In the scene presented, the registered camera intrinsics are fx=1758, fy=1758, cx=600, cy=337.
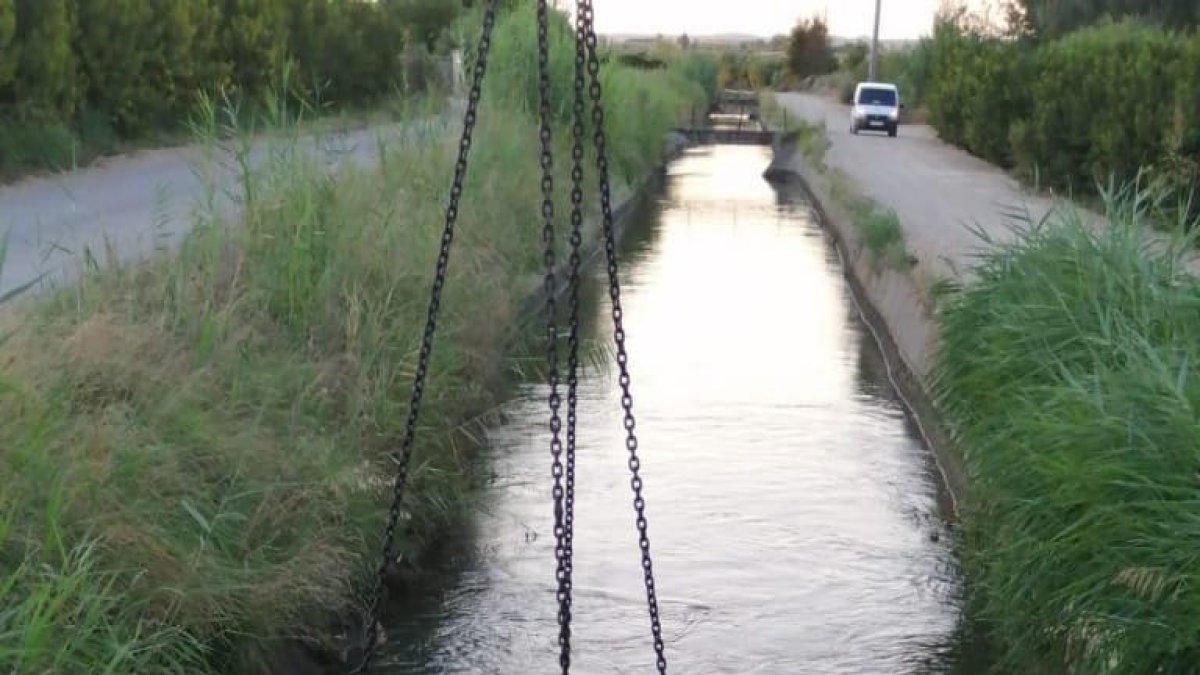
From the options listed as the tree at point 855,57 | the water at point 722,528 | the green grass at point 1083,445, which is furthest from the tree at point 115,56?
the tree at point 855,57

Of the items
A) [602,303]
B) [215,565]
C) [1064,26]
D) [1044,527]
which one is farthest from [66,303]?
[1064,26]

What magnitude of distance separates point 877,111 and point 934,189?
60.7ft

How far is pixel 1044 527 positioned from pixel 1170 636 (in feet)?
3.70

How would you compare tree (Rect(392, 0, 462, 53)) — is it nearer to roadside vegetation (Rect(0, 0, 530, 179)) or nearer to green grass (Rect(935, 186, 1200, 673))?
roadside vegetation (Rect(0, 0, 530, 179))

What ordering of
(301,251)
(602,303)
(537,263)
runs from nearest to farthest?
(301,251) < (537,263) < (602,303)

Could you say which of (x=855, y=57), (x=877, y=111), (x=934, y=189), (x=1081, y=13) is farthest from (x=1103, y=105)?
(x=855, y=57)

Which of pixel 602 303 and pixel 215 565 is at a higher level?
pixel 215 565

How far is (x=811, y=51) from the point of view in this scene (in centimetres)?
8675

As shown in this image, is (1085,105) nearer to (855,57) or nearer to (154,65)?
(154,65)

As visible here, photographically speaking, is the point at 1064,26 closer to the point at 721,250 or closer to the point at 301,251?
the point at 721,250

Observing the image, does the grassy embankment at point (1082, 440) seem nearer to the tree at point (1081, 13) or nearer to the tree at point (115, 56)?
the tree at point (115, 56)

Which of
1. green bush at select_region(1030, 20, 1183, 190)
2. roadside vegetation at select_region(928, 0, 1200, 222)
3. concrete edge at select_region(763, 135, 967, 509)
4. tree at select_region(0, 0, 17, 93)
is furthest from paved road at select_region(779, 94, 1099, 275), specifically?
tree at select_region(0, 0, 17, 93)

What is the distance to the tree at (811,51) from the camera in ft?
284

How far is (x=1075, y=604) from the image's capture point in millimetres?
5996
